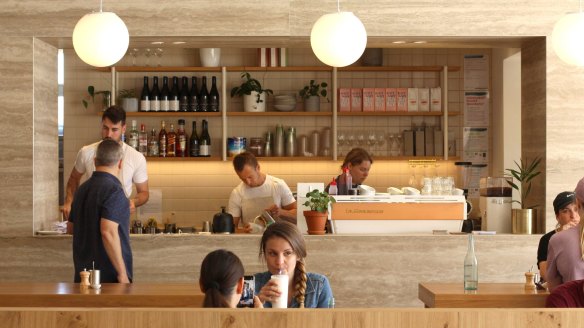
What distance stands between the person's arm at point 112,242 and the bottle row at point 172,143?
365cm

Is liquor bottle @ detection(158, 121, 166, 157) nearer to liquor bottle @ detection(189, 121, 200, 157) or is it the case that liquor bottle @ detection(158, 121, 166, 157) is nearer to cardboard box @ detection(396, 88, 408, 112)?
liquor bottle @ detection(189, 121, 200, 157)

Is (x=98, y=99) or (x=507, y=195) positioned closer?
(x=507, y=195)

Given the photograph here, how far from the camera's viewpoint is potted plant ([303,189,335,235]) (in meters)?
6.17

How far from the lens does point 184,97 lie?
870 cm

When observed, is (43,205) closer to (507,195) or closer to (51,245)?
(51,245)

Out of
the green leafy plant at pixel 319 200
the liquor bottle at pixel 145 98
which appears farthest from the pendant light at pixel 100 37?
the liquor bottle at pixel 145 98

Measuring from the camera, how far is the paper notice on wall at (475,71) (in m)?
8.89

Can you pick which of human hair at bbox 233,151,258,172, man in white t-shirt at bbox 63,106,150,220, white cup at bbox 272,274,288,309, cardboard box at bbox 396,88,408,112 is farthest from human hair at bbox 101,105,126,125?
cardboard box at bbox 396,88,408,112

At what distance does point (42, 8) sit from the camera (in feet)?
20.5

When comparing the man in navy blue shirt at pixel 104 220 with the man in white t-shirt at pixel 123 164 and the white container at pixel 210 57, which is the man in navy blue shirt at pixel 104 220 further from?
the white container at pixel 210 57

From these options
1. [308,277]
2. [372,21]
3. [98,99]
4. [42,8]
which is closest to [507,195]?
[372,21]

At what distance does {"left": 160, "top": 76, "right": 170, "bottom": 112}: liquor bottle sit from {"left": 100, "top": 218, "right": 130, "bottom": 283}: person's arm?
12.2 ft

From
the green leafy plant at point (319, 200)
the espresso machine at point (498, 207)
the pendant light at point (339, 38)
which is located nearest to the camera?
the pendant light at point (339, 38)

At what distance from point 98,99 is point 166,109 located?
0.69 m
